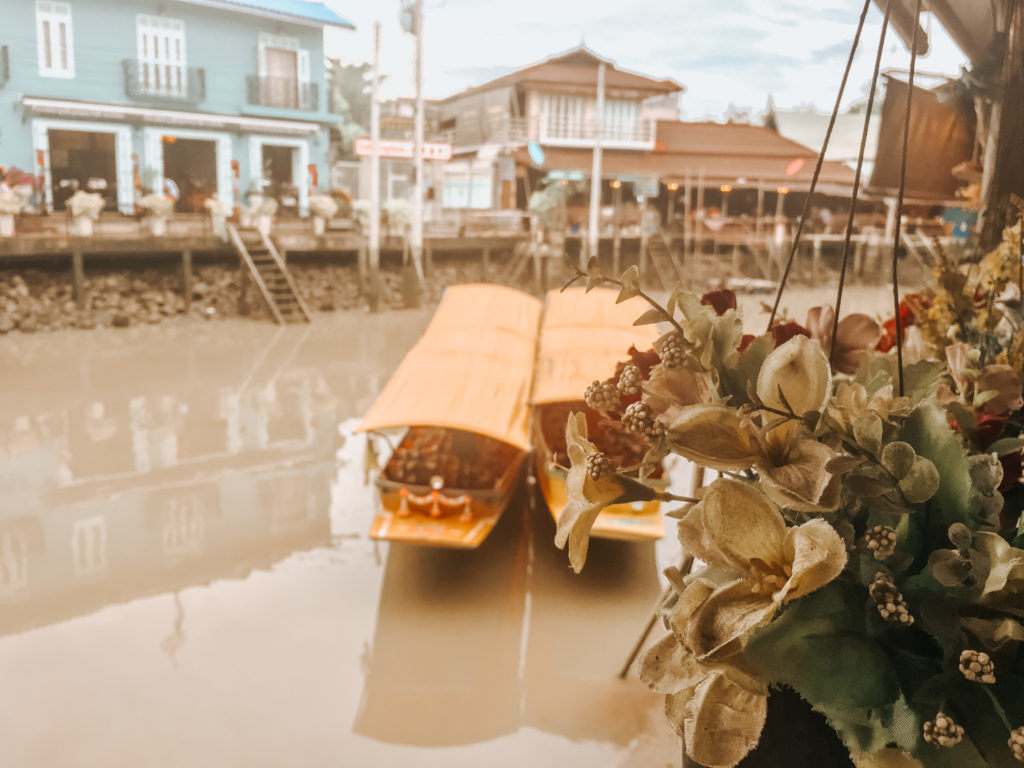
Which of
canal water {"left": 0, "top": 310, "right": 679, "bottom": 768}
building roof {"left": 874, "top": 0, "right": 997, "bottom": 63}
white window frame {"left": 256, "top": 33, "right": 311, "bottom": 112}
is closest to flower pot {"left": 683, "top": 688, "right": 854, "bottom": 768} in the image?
building roof {"left": 874, "top": 0, "right": 997, "bottom": 63}

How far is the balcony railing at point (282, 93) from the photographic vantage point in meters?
12.9

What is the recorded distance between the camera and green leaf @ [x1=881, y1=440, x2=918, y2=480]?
57 centimetres

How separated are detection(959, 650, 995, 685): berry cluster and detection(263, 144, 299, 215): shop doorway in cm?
1359

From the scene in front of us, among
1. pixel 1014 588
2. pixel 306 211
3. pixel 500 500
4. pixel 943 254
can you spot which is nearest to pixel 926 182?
pixel 943 254

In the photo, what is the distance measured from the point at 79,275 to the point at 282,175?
12.3 ft

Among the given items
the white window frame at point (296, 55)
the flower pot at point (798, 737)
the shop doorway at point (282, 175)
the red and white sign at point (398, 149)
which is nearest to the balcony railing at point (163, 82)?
the white window frame at point (296, 55)

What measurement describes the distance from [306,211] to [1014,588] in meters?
13.8

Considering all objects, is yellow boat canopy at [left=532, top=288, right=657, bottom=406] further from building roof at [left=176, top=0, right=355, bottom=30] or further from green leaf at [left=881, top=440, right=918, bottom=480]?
building roof at [left=176, top=0, right=355, bottom=30]

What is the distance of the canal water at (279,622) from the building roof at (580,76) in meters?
11.1

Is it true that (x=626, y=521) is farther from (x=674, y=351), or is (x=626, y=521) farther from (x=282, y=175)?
(x=282, y=175)

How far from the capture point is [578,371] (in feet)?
15.4

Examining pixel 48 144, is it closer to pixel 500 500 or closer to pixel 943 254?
pixel 500 500

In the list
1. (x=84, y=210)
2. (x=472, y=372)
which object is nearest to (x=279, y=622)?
(x=472, y=372)

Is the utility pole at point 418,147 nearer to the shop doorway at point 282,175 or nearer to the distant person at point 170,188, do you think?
the shop doorway at point 282,175
